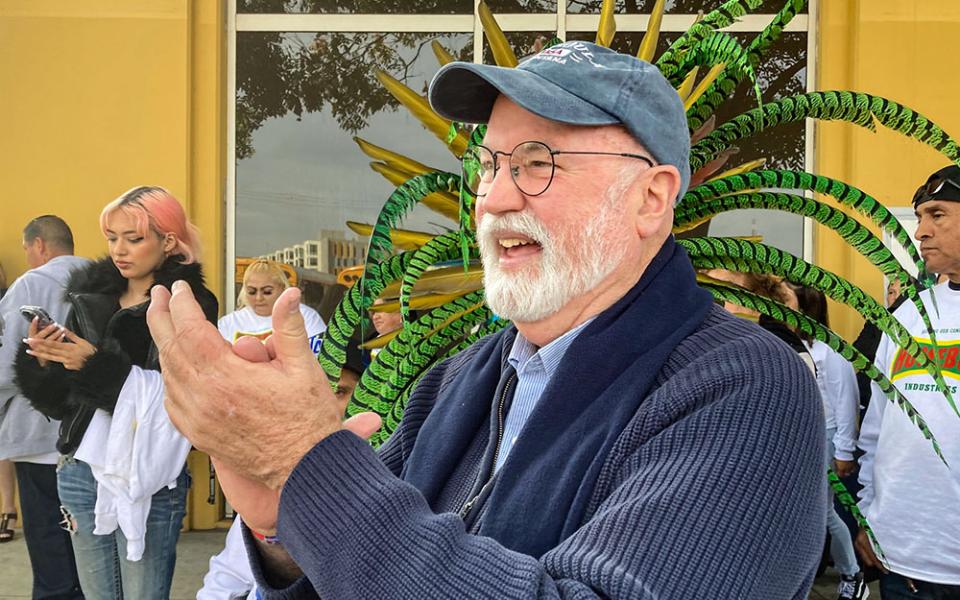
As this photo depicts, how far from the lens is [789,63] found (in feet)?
20.8

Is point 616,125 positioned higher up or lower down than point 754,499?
higher up

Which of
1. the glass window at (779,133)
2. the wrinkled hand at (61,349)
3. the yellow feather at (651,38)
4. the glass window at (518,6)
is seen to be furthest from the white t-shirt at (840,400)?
the wrinkled hand at (61,349)

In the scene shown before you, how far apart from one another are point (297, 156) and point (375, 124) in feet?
1.99

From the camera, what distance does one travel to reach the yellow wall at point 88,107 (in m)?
6.27

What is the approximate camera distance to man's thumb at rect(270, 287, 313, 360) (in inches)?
41.6

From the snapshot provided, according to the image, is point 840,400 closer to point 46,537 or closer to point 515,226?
point 515,226

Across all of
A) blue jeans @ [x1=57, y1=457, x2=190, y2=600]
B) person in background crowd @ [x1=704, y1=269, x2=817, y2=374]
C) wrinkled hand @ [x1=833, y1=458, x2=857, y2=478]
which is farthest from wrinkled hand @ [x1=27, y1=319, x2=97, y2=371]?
wrinkled hand @ [x1=833, y1=458, x2=857, y2=478]

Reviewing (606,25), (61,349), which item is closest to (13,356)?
(61,349)

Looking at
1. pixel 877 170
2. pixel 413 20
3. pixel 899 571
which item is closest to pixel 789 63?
pixel 877 170

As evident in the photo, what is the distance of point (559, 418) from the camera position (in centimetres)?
125

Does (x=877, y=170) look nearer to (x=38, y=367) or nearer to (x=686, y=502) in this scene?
(x=38, y=367)

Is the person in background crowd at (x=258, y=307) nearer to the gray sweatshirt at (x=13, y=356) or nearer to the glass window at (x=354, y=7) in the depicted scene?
the gray sweatshirt at (x=13, y=356)

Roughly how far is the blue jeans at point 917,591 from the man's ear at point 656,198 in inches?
94.7

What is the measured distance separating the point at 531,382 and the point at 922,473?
2308 mm
